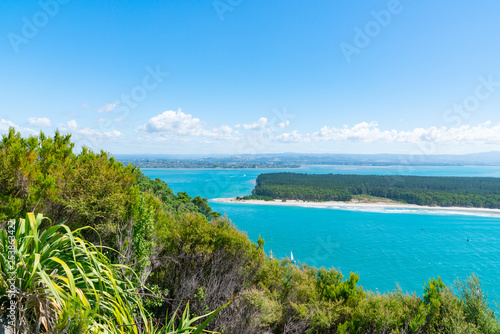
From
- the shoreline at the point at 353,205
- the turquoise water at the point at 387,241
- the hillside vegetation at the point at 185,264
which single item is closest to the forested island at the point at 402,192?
the shoreline at the point at 353,205

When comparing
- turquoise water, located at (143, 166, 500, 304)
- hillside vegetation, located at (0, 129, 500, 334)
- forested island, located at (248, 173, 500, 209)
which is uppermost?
hillside vegetation, located at (0, 129, 500, 334)

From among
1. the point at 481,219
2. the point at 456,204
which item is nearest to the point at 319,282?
the point at 481,219

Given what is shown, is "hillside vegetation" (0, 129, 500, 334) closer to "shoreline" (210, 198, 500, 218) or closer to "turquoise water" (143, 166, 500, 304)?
"turquoise water" (143, 166, 500, 304)

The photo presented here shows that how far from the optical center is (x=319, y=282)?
11.5m

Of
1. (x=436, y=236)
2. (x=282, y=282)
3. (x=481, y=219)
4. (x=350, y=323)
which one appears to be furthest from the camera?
(x=481, y=219)

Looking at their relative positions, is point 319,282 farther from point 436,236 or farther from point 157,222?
point 436,236

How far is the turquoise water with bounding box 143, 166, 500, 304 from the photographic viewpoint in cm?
3400

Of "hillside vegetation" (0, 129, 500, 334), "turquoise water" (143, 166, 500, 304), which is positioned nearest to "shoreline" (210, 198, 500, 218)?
"turquoise water" (143, 166, 500, 304)

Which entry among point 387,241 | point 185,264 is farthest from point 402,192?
point 185,264

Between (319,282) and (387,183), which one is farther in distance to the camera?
(387,183)

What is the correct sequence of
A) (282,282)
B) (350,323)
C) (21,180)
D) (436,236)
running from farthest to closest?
(436,236)
(282,282)
(350,323)
(21,180)

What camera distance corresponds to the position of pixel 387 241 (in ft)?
152

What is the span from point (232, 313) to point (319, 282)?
16.3ft

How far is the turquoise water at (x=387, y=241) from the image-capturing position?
34.0 m
